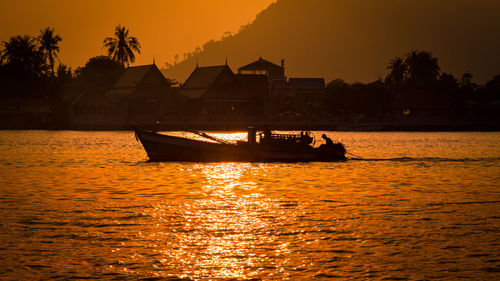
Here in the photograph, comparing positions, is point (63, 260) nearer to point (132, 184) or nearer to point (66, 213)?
point (66, 213)

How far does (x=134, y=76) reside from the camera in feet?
322

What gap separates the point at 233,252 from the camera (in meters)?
12.5

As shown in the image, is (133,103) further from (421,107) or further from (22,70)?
(421,107)

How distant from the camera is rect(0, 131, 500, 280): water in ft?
37.5

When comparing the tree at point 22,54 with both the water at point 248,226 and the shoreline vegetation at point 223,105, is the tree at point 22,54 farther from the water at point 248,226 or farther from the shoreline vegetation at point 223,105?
the water at point 248,226

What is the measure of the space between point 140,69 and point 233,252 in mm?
88971

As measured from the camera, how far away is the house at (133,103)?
8856cm

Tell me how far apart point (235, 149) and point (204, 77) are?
201ft

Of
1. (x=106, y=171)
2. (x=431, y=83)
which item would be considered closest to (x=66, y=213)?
(x=106, y=171)

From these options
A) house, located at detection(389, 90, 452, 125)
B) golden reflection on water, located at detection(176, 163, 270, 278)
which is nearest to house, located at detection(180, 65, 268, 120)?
house, located at detection(389, 90, 452, 125)

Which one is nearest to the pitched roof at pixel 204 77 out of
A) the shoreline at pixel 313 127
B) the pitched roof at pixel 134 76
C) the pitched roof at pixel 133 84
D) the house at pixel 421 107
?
the pitched roof at pixel 133 84

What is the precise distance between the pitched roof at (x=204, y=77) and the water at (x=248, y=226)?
62.7m

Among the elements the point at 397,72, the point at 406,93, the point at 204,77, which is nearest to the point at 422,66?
the point at 397,72

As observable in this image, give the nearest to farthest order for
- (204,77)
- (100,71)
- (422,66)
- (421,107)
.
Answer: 1. (421,107)
2. (204,77)
3. (100,71)
4. (422,66)
